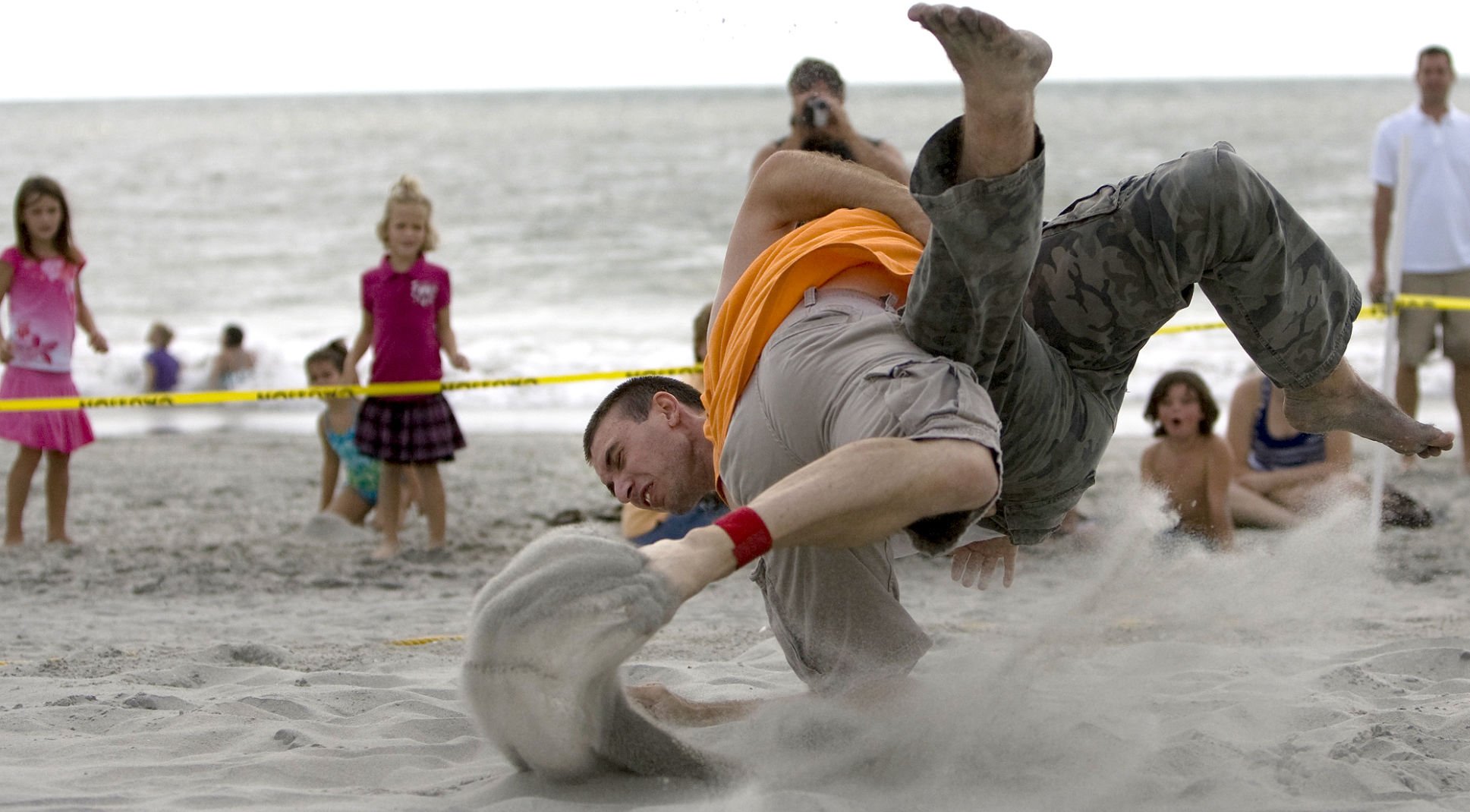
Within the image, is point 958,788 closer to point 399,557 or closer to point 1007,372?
point 1007,372

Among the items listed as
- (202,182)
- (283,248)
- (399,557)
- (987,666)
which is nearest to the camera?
(987,666)

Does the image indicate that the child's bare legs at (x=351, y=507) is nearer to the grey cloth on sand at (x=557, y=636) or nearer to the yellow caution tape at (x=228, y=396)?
the yellow caution tape at (x=228, y=396)

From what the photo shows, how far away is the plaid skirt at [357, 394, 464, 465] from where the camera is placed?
6090 mm

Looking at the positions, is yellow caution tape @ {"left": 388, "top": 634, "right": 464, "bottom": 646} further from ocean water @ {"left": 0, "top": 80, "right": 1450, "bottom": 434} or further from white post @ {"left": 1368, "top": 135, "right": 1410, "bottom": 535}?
ocean water @ {"left": 0, "top": 80, "right": 1450, "bottom": 434}

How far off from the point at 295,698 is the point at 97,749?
0.53 m

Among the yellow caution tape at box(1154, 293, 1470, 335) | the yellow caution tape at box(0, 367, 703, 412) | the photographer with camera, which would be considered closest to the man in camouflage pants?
the photographer with camera

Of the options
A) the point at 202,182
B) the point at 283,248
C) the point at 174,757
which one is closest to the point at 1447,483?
the point at 174,757

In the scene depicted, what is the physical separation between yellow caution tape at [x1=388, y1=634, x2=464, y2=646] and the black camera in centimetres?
229

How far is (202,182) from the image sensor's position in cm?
2998

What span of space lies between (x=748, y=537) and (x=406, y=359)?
4.23 meters

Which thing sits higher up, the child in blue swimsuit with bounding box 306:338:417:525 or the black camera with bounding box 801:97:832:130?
the black camera with bounding box 801:97:832:130

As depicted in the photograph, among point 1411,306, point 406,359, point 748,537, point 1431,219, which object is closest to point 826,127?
point 406,359

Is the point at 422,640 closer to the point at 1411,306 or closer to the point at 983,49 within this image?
the point at 983,49

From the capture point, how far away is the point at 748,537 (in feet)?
7.34
